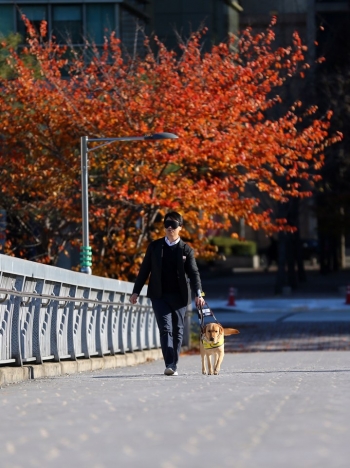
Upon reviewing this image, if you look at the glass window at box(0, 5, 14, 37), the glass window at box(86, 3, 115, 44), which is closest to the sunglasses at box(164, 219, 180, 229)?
the glass window at box(86, 3, 115, 44)

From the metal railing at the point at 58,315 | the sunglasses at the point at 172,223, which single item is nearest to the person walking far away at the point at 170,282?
the sunglasses at the point at 172,223

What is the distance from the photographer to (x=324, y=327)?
34.2 metres

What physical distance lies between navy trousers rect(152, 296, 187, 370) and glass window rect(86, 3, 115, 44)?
3173cm

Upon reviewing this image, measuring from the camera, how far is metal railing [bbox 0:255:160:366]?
13.8m

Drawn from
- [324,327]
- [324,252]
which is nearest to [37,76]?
[324,327]

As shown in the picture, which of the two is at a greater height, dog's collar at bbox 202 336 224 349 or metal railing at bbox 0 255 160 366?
metal railing at bbox 0 255 160 366

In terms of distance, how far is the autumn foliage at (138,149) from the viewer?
28547 millimetres

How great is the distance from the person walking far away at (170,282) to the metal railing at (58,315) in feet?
4.80

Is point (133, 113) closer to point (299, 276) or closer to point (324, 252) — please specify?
point (299, 276)

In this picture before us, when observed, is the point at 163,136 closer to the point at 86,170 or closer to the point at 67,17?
the point at 86,170

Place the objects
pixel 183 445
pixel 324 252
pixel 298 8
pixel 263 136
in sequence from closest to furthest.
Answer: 1. pixel 183 445
2. pixel 263 136
3. pixel 298 8
4. pixel 324 252

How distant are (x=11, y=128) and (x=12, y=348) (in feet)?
53.3

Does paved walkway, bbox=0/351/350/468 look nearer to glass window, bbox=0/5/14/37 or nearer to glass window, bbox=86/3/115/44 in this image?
glass window, bbox=86/3/115/44

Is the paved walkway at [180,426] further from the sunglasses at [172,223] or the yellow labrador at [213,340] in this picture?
the sunglasses at [172,223]
